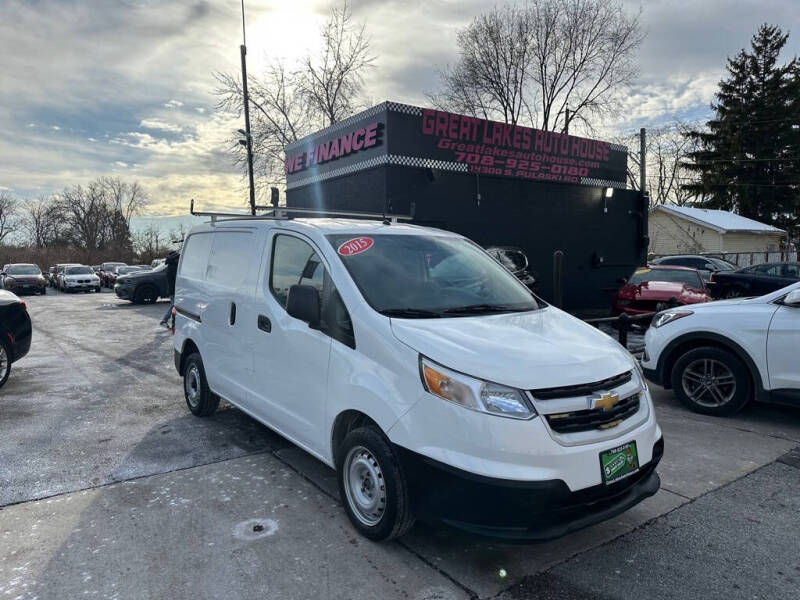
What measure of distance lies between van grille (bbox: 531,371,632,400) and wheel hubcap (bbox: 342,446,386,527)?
3.14 feet

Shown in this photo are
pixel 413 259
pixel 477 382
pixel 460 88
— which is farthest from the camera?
pixel 460 88

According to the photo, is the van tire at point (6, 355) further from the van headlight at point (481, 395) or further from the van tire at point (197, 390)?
the van headlight at point (481, 395)

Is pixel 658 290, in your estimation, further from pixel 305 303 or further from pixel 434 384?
pixel 434 384

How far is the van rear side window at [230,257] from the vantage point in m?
4.52

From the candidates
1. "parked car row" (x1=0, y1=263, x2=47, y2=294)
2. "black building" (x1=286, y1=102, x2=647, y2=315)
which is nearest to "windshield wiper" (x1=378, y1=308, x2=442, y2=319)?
"black building" (x1=286, y1=102, x2=647, y2=315)

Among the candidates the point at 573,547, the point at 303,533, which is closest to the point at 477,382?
the point at 573,547

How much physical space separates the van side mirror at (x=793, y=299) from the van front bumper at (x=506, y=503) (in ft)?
11.0

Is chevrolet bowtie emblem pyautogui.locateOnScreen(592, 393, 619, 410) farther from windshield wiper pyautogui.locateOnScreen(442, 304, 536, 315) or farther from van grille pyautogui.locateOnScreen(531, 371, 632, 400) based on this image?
windshield wiper pyautogui.locateOnScreen(442, 304, 536, 315)

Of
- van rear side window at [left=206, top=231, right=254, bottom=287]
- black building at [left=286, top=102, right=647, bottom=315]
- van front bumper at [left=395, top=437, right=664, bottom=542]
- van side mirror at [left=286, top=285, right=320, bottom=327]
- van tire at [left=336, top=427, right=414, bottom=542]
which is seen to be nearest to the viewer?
van front bumper at [left=395, top=437, right=664, bottom=542]

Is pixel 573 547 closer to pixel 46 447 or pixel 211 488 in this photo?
pixel 211 488

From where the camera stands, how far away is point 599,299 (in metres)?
15.4

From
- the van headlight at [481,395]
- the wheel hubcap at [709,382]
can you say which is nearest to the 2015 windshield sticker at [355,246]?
the van headlight at [481,395]

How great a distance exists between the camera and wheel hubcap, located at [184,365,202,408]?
5414 mm

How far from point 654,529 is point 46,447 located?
482cm
